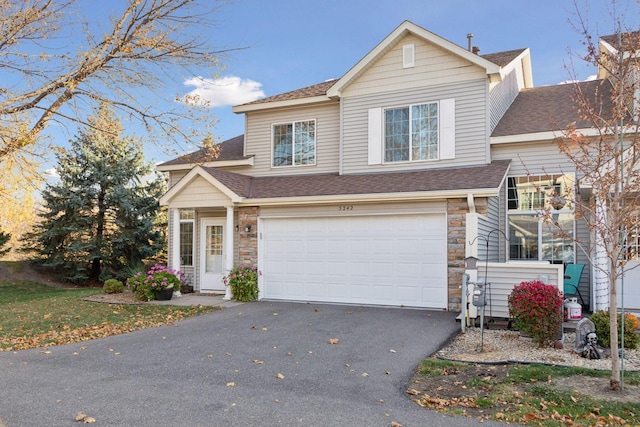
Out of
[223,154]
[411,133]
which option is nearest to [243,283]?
[223,154]

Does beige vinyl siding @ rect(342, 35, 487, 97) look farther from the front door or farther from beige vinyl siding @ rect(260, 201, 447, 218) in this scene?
the front door

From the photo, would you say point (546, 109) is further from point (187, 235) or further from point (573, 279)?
point (187, 235)

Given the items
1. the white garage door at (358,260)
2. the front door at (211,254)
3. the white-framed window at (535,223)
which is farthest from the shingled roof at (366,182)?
the front door at (211,254)

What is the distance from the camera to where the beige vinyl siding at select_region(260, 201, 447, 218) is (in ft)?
35.2

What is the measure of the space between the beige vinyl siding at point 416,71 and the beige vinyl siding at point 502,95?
89 cm

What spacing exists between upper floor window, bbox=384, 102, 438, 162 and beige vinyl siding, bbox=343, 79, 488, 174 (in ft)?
0.55

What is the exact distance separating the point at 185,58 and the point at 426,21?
20.9ft

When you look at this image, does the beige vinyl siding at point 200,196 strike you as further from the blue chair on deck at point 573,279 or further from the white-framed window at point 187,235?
the blue chair on deck at point 573,279

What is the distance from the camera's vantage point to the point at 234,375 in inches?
232

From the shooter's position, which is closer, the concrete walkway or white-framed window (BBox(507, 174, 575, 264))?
white-framed window (BBox(507, 174, 575, 264))

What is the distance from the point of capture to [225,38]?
365 inches

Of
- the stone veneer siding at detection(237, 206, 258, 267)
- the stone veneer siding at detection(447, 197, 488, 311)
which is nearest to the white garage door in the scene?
the stone veneer siding at detection(447, 197, 488, 311)

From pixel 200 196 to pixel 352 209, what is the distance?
4.10 meters

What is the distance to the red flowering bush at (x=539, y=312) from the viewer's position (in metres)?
7.13
